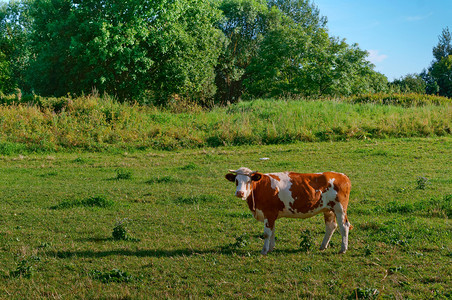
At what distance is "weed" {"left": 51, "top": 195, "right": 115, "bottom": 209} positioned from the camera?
34.3 ft

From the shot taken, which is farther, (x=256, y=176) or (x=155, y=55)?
(x=155, y=55)

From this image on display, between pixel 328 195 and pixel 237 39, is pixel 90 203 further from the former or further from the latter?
pixel 237 39

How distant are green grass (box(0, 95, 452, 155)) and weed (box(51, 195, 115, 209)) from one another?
27.7 ft

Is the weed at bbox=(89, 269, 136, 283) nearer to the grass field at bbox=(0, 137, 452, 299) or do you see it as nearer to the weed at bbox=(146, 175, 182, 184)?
the grass field at bbox=(0, 137, 452, 299)

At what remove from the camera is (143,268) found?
666 cm

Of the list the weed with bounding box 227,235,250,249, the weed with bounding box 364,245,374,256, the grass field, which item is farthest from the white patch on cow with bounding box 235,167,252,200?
the weed with bounding box 364,245,374,256

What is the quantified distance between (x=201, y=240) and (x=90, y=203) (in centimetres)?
398

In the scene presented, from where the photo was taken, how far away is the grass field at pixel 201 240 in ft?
19.5

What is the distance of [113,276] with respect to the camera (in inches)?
245

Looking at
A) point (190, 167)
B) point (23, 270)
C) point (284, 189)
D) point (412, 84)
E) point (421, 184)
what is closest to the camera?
point (23, 270)

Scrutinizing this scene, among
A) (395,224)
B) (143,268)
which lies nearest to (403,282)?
(395,224)

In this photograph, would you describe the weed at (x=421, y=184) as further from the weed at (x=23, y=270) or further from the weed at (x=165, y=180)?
the weed at (x=23, y=270)

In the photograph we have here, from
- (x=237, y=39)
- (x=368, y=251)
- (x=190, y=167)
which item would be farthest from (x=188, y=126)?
(x=237, y=39)

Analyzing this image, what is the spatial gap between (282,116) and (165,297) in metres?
18.2
